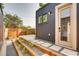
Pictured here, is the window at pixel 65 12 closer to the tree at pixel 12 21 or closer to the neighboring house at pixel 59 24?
the neighboring house at pixel 59 24

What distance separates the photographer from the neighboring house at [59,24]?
227 cm

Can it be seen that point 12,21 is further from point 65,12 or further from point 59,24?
point 65,12

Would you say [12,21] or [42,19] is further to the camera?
[42,19]

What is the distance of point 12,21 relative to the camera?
7.64 feet

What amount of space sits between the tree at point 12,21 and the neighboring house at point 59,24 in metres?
0.38

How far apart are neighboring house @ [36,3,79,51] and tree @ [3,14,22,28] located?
0.38 metres

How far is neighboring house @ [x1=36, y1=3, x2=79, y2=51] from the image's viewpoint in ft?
7.45

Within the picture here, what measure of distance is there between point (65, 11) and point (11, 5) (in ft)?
3.53

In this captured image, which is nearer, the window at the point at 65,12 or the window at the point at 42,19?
the window at the point at 65,12

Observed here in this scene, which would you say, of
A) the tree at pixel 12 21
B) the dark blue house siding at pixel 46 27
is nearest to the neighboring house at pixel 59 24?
the dark blue house siding at pixel 46 27

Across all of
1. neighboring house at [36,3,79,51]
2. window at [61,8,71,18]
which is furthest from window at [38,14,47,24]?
window at [61,8,71,18]

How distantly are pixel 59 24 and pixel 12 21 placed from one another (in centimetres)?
95

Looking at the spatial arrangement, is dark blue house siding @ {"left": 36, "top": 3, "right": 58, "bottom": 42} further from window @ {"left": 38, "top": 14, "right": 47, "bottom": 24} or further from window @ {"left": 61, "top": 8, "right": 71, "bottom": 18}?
window @ {"left": 61, "top": 8, "right": 71, "bottom": 18}

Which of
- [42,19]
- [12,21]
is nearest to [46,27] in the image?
[42,19]
